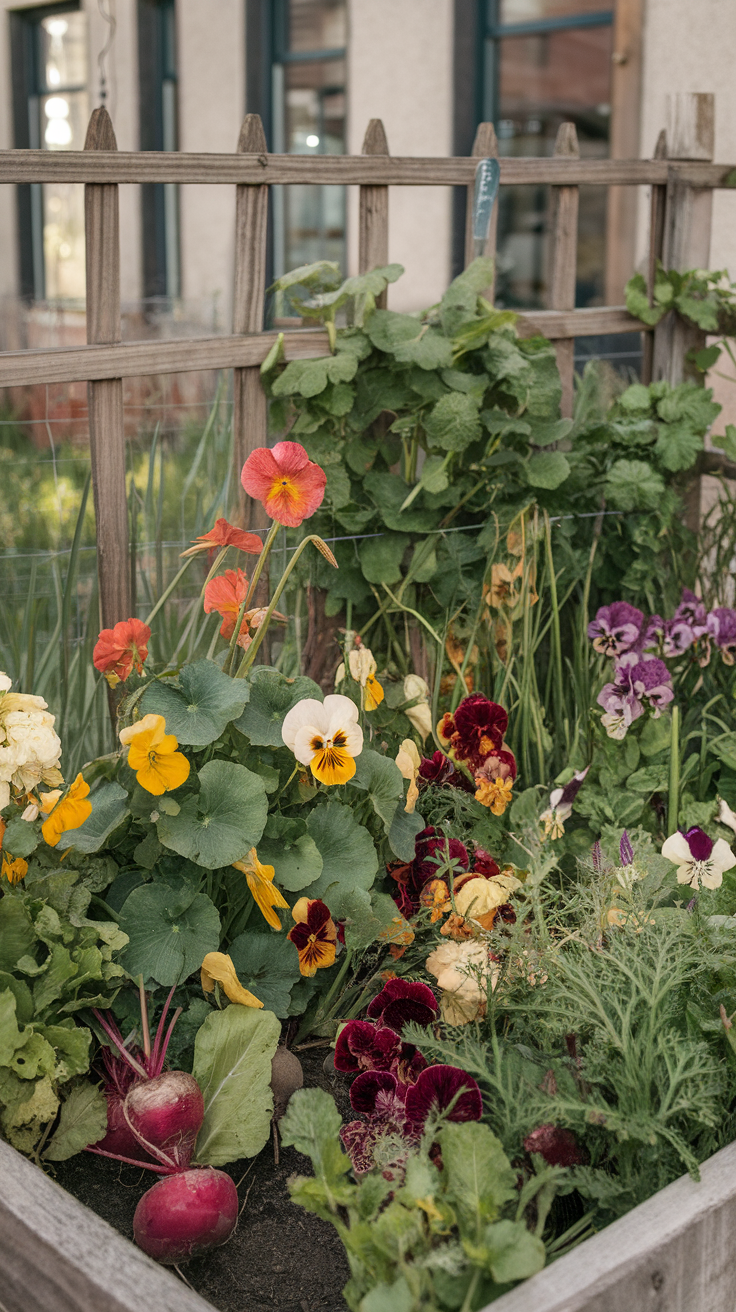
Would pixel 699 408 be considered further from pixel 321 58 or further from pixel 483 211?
pixel 321 58

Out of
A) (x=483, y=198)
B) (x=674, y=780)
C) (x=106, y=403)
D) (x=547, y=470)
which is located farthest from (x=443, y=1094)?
(x=483, y=198)

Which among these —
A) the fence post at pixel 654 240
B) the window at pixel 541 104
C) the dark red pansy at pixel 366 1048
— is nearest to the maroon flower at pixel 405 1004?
the dark red pansy at pixel 366 1048

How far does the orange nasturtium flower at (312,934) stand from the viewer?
164cm

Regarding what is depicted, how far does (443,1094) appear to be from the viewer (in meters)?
A: 1.33

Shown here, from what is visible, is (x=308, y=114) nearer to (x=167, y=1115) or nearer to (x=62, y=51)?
(x=62, y=51)

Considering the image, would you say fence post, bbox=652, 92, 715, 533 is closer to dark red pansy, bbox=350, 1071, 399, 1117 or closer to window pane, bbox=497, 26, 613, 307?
dark red pansy, bbox=350, 1071, 399, 1117

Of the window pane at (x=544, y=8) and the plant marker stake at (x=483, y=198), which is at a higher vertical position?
the window pane at (x=544, y=8)

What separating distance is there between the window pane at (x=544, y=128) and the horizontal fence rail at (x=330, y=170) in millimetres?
2396

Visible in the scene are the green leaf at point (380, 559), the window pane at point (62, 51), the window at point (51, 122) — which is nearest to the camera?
the green leaf at point (380, 559)

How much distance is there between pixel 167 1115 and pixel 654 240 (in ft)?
8.00

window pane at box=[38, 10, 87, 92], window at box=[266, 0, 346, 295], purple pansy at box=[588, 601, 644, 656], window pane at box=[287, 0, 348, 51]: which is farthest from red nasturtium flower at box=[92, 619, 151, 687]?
window pane at box=[38, 10, 87, 92]

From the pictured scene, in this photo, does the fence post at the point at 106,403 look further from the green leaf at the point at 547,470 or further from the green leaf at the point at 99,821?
the green leaf at the point at 547,470

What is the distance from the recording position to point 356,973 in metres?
1.78

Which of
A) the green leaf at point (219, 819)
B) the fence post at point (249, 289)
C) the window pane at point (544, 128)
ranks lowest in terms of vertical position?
the green leaf at point (219, 819)
